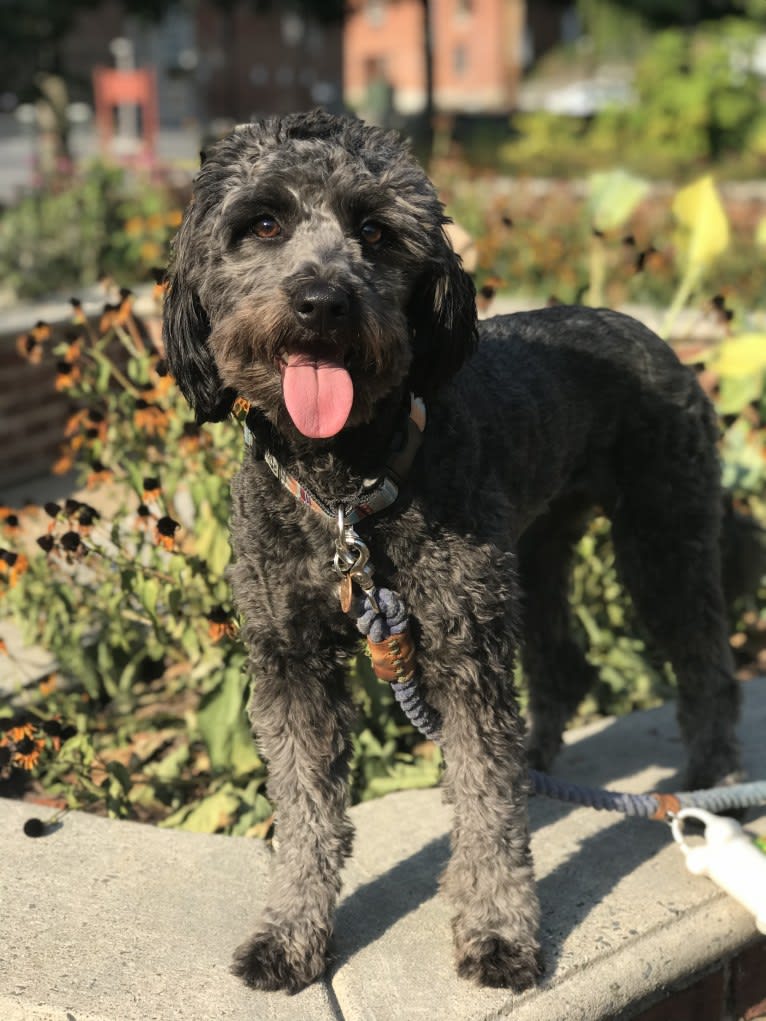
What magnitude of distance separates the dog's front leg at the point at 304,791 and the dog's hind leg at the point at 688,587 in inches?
46.9

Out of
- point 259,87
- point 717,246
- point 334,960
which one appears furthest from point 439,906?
point 259,87

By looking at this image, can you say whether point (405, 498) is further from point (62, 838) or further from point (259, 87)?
point (259, 87)

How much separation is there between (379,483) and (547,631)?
141cm

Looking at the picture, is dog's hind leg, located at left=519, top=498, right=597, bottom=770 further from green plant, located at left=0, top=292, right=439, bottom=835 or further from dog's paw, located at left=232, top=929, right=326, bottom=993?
dog's paw, located at left=232, top=929, right=326, bottom=993

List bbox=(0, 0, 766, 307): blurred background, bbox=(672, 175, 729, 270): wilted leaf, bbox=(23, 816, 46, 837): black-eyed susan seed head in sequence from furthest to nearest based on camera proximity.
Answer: bbox=(0, 0, 766, 307): blurred background → bbox=(672, 175, 729, 270): wilted leaf → bbox=(23, 816, 46, 837): black-eyed susan seed head

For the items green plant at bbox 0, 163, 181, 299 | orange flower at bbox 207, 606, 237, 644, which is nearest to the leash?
orange flower at bbox 207, 606, 237, 644

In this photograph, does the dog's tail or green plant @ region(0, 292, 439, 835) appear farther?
the dog's tail

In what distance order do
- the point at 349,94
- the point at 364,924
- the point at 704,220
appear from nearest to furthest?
the point at 364,924 → the point at 704,220 → the point at 349,94

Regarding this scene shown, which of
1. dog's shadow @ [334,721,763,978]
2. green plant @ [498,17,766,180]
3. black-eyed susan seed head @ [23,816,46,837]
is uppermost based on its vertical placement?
green plant @ [498,17,766,180]

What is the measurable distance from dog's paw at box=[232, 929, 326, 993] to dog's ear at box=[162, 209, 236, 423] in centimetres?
125

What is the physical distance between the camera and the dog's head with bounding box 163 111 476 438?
2.52 metres

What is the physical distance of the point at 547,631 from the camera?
13.0ft

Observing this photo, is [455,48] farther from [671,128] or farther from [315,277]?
[315,277]

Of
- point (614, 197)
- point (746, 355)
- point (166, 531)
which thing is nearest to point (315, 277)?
point (166, 531)
